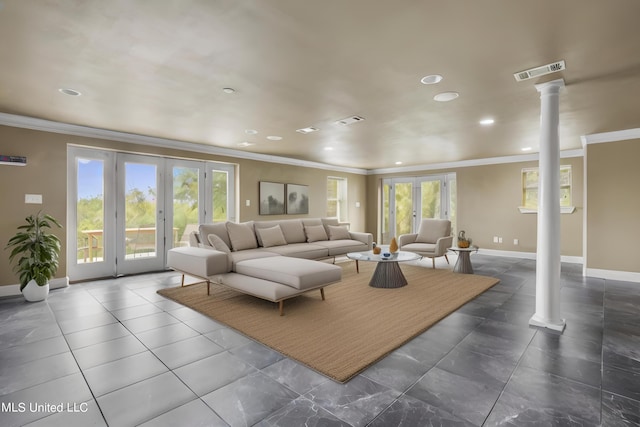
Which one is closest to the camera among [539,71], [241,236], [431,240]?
[539,71]

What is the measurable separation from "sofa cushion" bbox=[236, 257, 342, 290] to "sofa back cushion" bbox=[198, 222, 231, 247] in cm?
118

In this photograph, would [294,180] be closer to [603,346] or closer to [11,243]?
[11,243]

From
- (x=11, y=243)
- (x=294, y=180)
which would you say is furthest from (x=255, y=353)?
(x=294, y=180)

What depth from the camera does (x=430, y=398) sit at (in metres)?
1.93

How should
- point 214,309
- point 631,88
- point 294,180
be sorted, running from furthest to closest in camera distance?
point 294,180 < point 214,309 < point 631,88

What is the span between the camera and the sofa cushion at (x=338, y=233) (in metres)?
→ 6.90

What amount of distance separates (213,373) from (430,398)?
1447mm

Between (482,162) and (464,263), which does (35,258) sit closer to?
(464,263)

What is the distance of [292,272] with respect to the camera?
353 centimetres

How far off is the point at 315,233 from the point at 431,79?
4226 mm

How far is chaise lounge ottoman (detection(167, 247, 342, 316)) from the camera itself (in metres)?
3.48

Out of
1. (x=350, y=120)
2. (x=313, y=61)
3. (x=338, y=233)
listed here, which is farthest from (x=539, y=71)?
(x=338, y=233)

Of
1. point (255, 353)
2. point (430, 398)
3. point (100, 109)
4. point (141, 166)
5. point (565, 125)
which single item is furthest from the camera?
point (141, 166)

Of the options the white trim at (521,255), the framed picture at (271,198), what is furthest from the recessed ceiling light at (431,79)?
the white trim at (521,255)
